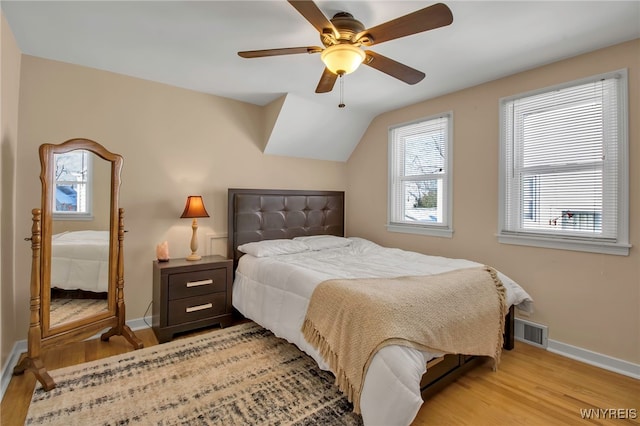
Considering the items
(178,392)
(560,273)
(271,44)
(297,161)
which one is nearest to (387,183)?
(297,161)

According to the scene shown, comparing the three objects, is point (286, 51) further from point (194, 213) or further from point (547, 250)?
point (547, 250)

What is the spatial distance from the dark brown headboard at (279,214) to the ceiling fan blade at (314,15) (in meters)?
2.21

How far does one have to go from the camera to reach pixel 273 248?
10.6 feet

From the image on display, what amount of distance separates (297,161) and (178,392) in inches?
113

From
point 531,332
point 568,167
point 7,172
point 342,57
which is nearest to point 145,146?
point 7,172

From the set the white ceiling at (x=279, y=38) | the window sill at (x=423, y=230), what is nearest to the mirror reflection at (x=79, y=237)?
the white ceiling at (x=279, y=38)

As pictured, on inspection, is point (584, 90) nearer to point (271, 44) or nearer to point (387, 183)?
point (387, 183)

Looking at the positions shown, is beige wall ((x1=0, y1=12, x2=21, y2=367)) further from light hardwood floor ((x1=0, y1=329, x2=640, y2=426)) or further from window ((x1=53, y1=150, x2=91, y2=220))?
light hardwood floor ((x1=0, y1=329, x2=640, y2=426))

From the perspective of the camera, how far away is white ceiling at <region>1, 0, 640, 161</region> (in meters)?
1.91

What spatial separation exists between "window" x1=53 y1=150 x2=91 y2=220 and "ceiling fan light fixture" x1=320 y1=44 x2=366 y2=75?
6.46 ft

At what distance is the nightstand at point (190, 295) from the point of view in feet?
9.13

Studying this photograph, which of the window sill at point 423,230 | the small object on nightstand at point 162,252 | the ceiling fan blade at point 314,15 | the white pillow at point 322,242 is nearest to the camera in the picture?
the ceiling fan blade at point 314,15

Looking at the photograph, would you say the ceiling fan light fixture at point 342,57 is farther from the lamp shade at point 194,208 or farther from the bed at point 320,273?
the lamp shade at point 194,208

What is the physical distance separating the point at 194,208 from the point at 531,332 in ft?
10.8
